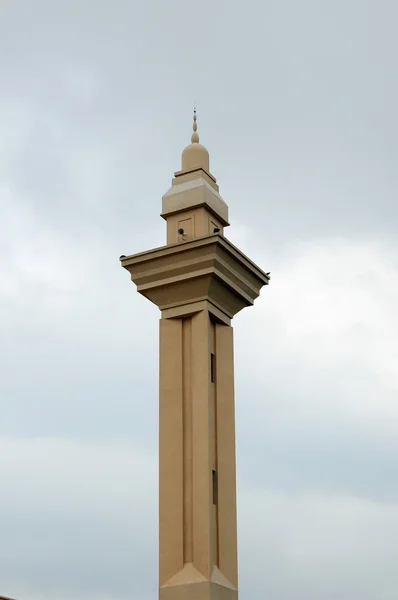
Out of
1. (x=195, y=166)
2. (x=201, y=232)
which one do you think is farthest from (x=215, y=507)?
(x=195, y=166)

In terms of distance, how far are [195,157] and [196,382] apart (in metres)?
7.13

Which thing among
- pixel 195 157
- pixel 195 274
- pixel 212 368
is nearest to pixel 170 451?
pixel 212 368

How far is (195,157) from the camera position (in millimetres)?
31281

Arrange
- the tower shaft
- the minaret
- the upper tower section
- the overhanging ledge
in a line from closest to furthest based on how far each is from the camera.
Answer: the tower shaft < the minaret < the overhanging ledge < the upper tower section

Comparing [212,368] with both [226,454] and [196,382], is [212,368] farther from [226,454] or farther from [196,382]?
[226,454]

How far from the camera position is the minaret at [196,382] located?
85.9ft

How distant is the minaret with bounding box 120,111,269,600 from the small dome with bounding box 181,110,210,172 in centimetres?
59

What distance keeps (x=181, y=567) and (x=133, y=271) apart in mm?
7824

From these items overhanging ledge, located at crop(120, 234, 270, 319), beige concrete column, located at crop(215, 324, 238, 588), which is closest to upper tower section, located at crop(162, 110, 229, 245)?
overhanging ledge, located at crop(120, 234, 270, 319)

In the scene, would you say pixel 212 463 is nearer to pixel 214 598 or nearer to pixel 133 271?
pixel 214 598

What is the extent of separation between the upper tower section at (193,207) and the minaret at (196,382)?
3cm

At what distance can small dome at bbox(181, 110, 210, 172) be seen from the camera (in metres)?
31.2

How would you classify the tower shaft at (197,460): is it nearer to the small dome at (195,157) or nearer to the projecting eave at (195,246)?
the projecting eave at (195,246)

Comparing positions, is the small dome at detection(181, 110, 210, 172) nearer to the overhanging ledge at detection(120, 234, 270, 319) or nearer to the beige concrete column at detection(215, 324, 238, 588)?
the overhanging ledge at detection(120, 234, 270, 319)
